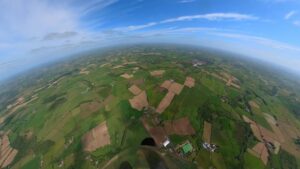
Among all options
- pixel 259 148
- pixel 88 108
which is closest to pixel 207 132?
pixel 259 148

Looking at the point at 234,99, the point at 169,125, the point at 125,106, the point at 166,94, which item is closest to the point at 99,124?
the point at 125,106

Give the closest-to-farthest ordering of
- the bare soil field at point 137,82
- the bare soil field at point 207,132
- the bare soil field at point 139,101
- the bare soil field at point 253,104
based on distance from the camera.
→ the bare soil field at point 207,132
the bare soil field at point 139,101
the bare soil field at point 253,104
the bare soil field at point 137,82

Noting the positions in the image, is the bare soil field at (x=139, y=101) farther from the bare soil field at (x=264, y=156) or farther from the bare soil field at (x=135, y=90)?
the bare soil field at (x=264, y=156)

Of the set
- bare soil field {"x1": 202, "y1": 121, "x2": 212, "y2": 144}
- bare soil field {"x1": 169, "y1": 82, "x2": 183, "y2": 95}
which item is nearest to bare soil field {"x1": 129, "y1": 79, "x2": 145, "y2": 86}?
bare soil field {"x1": 169, "y1": 82, "x2": 183, "y2": 95}

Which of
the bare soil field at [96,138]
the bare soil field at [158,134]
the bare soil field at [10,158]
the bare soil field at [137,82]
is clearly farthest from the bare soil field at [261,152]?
the bare soil field at [10,158]

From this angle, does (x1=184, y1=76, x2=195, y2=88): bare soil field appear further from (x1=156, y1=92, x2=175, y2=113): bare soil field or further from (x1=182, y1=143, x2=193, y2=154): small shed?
(x1=182, y1=143, x2=193, y2=154): small shed

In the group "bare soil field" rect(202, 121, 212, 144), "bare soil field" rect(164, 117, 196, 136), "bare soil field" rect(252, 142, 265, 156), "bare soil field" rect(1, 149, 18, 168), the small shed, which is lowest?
"bare soil field" rect(1, 149, 18, 168)

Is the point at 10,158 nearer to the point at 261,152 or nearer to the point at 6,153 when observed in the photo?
the point at 6,153

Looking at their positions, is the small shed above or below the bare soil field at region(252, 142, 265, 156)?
above

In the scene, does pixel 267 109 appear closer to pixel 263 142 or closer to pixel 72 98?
pixel 263 142
